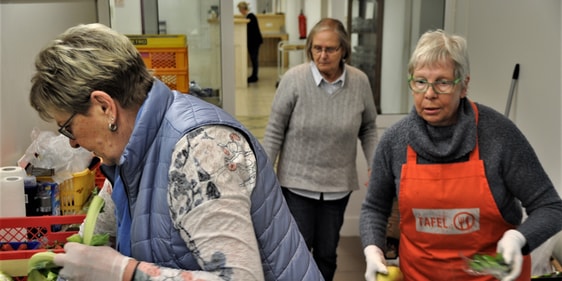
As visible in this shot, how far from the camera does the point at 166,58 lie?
351 centimetres

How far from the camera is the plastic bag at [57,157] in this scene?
2527 mm

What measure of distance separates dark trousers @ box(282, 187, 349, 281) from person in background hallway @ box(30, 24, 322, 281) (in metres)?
1.65

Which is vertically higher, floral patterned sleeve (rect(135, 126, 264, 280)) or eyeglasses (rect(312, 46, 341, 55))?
eyeglasses (rect(312, 46, 341, 55))

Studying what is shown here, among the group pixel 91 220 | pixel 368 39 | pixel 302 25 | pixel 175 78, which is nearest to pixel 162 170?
pixel 91 220

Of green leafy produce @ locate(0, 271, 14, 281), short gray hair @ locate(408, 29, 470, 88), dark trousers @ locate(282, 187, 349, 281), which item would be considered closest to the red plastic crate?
green leafy produce @ locate(0, 271, 14, 281)

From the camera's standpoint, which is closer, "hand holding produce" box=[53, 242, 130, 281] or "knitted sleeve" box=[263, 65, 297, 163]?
"hand holding produce" box=[53, 242, 130, 281]

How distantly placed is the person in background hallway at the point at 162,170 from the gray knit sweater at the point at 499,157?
68 cm

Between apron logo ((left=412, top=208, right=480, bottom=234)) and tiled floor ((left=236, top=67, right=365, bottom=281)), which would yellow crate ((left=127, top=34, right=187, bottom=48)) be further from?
apron logo ((left=412, top=208, right=480, bottom=234))

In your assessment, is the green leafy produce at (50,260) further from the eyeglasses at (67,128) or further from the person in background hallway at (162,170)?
the eyeglasses at (67,128)

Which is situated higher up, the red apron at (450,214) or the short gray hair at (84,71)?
the short gray hair at (84,71)

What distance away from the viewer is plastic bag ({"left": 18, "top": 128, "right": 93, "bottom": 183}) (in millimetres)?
2527

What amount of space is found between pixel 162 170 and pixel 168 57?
2338 mm

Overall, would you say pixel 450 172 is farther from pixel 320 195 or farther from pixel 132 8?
pixel 132 8

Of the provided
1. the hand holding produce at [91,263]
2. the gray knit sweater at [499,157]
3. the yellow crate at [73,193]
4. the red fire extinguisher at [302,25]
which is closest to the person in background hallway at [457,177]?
the gray knit sweater at [499,157]
